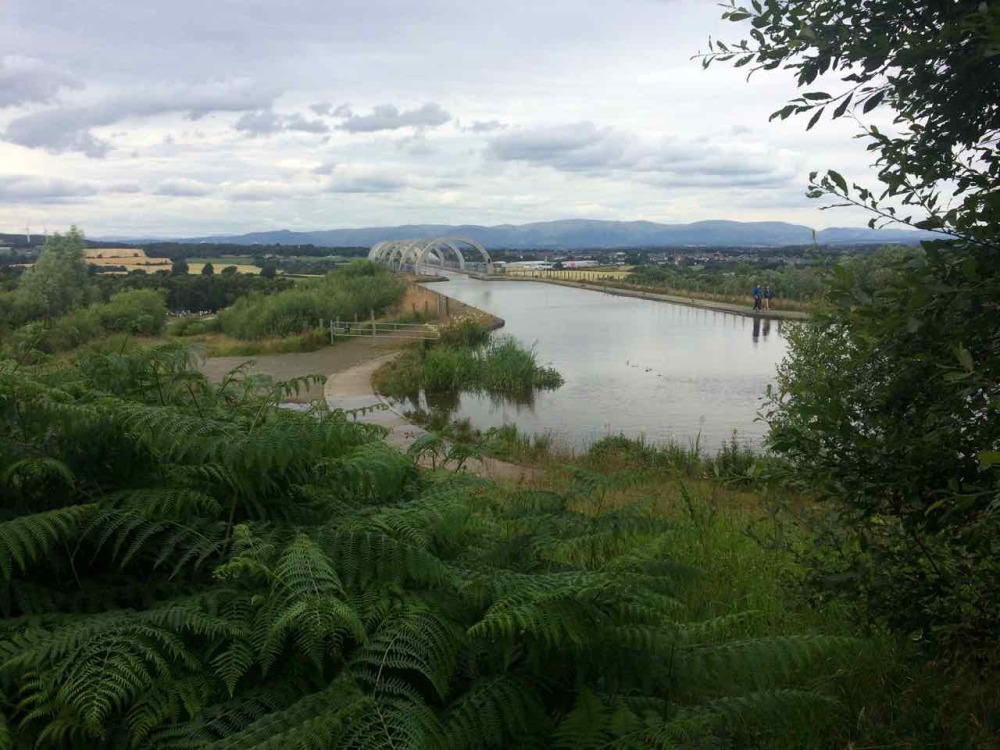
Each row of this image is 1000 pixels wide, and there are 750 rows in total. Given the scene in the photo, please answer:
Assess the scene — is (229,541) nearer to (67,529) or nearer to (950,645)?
(67,529)

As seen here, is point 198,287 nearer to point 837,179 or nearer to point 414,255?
point 837,179

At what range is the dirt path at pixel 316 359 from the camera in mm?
19219

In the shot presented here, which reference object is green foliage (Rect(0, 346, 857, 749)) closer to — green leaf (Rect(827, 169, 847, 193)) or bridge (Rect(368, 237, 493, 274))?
green leaf (Rect(827, 169, 847, 193))

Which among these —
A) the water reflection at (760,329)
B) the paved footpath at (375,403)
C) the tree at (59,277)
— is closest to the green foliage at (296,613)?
the paved footpath at (375,403)

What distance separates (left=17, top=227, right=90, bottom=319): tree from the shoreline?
24390 millimetres

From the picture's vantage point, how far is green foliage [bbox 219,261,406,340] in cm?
2594

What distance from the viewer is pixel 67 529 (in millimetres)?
1902

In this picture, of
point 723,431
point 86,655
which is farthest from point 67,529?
point 723,431

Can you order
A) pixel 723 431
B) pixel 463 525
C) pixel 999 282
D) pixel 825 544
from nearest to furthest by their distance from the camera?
pixel 999 282 < pixel 463 525 < pixel 825 544 < pixel 723 431

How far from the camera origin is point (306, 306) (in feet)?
88.0

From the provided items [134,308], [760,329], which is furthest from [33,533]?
[760,329]

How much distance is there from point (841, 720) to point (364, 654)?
1483 millimetres

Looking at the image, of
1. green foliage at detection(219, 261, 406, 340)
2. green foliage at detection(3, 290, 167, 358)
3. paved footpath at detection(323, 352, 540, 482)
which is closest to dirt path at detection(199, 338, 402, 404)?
paved footpath at detection(323, 352, 540, 482)

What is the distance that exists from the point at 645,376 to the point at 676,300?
28326mm
